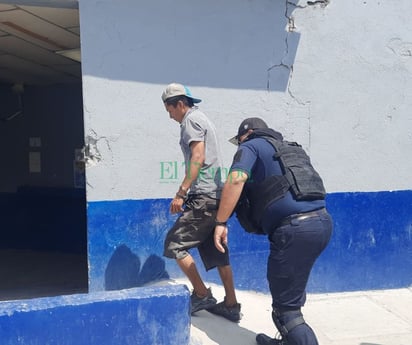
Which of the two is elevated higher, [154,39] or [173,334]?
[154,39]

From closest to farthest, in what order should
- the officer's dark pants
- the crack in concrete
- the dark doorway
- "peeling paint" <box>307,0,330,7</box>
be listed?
1. the officer's dark pants
2. the crack in concrete
3. "peeling paint" <box>307,0,330,7</box>
4. the dark doorway

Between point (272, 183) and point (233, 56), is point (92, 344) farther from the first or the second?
point (233, 56)

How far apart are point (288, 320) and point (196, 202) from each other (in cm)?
102

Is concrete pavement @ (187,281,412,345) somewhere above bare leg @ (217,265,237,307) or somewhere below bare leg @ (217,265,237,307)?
→ below

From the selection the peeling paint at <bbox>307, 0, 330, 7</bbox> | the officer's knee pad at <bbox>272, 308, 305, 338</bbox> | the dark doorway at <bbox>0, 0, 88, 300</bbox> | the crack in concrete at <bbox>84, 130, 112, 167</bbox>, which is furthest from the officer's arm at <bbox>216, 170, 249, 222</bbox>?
the dark doorway at <bbox>0, 0, 88, 300</bbox>

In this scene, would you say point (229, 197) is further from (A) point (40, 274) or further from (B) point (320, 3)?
(A) point (40, 274)

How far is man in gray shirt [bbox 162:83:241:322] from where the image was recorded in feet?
11.3

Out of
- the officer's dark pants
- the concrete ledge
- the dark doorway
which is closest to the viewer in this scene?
the concrete ledge

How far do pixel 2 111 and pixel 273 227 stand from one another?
6.15 metres

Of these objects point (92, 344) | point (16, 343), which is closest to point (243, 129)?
point (92, 344)

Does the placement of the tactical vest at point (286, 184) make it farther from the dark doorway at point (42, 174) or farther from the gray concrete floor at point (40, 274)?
the dark doorway at point (42, 174)

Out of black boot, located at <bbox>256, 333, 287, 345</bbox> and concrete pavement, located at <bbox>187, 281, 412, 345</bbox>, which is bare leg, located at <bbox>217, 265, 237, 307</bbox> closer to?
concrete pavement, located at <bbox>187, 281, 412, 345</bbox>

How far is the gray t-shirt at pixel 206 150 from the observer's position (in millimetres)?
3457

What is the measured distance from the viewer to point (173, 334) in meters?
3.12
